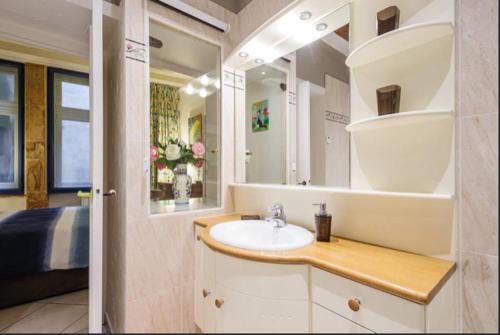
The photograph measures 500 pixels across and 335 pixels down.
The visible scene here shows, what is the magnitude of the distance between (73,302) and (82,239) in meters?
0.49

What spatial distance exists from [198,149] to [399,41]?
1.22 meters

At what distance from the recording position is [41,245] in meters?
1.87

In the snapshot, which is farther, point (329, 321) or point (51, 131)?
point (51, 131)

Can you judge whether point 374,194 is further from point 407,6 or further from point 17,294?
point 17,294

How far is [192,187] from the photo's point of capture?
1.67 m

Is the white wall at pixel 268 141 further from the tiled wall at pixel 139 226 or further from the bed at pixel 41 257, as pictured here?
the bed at pixel 41 257

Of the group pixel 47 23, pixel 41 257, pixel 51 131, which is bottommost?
pixel 41 257

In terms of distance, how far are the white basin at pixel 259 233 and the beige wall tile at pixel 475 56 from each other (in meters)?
0.73

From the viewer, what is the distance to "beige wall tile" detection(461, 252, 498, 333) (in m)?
0.70

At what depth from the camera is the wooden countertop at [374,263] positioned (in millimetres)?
646

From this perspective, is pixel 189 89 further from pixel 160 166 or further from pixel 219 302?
pixel 219 302

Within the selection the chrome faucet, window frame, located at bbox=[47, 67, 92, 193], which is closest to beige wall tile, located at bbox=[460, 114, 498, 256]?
the chrome faucet

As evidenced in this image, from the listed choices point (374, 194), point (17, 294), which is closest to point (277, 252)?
point (374, 194)

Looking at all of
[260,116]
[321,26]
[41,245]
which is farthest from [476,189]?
[41,245]
